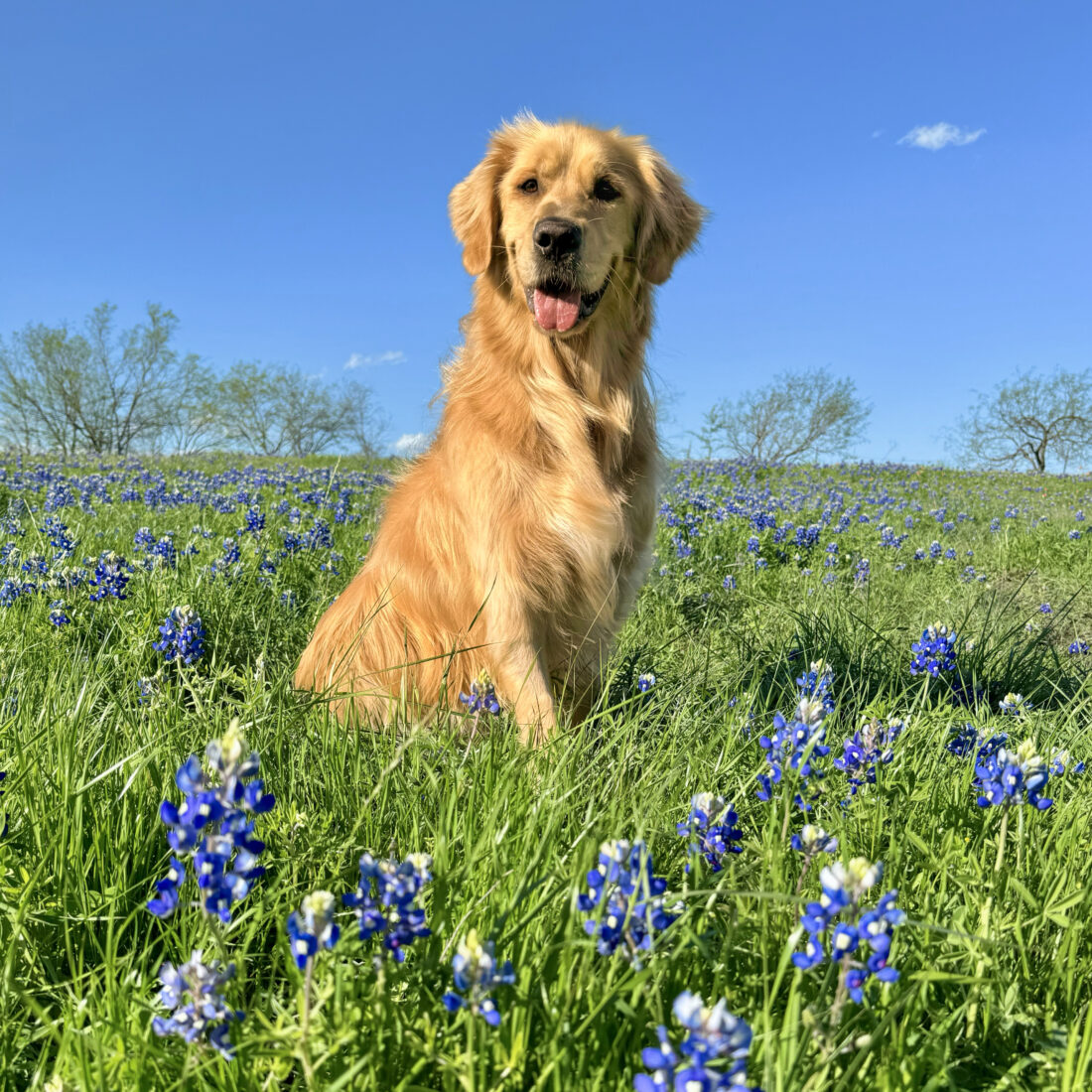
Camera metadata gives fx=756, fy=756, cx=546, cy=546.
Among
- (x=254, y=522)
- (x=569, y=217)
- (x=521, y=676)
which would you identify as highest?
(x=569, y=217)

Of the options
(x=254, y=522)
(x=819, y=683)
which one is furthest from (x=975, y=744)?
(x=254, y=522)

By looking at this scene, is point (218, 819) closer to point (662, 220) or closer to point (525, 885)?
point (525, 885)

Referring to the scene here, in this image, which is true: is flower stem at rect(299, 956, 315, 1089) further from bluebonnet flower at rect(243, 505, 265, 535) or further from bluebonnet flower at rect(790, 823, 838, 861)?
bluebonnet flower at rect(243, 505, 265, 535)

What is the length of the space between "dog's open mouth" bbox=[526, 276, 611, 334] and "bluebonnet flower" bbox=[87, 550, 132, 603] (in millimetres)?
2182

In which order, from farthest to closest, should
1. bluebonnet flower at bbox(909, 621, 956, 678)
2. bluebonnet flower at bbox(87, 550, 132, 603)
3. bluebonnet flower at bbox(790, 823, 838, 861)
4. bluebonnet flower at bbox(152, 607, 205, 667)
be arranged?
bluebonnet flower at bbox(87, 550, 132, 603) < bluebonnet flower at bbox(909, 621, 956, 678) < bluebonnet flower at bbox(152, 607, 205, 667) < bluebonnet flower at bbox(790, 823, 838, 861)

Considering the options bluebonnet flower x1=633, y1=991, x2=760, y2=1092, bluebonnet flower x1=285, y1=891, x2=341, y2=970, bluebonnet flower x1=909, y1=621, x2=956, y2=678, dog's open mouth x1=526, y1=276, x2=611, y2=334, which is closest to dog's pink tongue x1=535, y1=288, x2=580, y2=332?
dog's open mouth x1=526, y1=276, x2=611, y2=334

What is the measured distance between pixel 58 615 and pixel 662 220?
10.4 feet

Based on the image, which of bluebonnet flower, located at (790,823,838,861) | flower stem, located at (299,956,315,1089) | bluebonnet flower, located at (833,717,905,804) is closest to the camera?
flower stem, located at (299,956,315,1089)

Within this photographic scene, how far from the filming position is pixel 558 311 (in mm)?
3176

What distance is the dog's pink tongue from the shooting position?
317 centimetres

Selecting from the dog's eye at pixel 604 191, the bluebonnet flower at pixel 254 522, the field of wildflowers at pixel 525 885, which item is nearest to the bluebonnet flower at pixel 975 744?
the field of wildflowers at pixel 525 885

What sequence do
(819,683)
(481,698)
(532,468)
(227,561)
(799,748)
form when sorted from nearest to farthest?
(799,748), (819,683), (481,698), (532,468), (227,561)

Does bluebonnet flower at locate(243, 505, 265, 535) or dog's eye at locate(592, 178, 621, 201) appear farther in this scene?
bluebonnet flower at locate(243, 505, 265, 535)

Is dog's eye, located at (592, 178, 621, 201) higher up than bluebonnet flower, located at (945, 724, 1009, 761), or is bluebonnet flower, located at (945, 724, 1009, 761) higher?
dog's eye, located at (592, 178, 621, 201)
